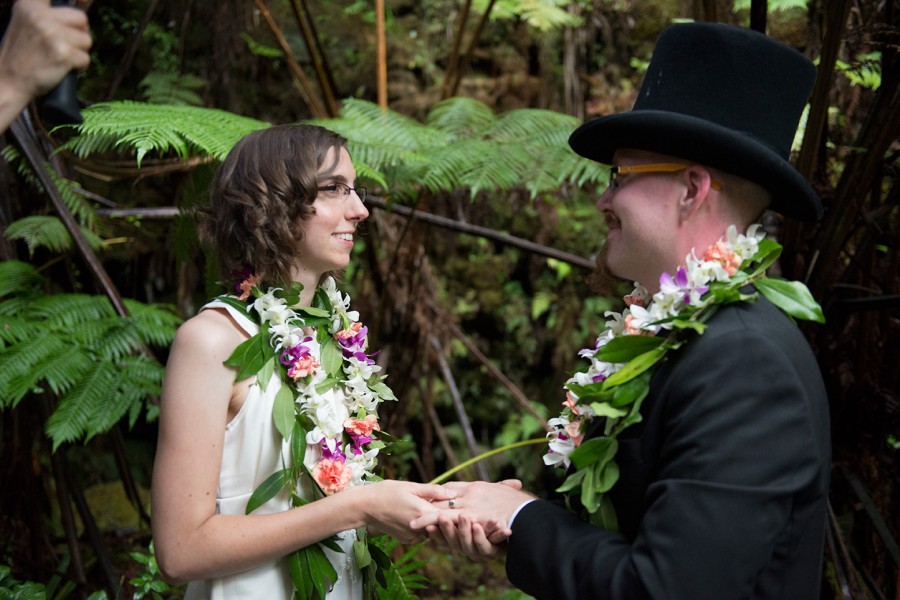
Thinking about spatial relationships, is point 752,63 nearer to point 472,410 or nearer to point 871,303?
point 871,303

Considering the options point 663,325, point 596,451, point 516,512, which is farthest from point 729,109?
point 516,512

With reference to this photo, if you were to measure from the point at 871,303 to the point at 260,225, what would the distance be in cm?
207

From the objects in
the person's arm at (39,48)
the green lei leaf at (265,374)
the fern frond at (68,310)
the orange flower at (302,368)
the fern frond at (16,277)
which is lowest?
the fern frond at (68,310)

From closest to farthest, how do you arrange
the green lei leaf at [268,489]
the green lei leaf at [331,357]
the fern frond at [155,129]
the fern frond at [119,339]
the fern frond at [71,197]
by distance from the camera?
the green lei leaf at [268,489]
the green lei leaf at [331,357]
the fern frond at [155,129]
the fern frond at [119,339]
the fern frond at [71,197]

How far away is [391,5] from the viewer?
5.40m

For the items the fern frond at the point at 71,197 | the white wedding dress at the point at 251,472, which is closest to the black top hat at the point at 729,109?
the white wedding dress at the point at 251,472

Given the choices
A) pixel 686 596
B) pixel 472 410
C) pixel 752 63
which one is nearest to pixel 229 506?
pixel 686 596

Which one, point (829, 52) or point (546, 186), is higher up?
point (829, 52)

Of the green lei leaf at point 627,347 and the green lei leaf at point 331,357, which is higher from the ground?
the green lei leaf at point 627,347

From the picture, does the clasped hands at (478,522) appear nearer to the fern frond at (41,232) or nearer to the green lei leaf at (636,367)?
the green lei leaf at (636,367)

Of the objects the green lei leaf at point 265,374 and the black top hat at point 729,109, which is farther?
the green lei leaf at point 265,374

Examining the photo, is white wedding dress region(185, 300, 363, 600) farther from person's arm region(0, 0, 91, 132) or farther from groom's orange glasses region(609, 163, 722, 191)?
groom's orange glasses region(609, 163, 722, 191)

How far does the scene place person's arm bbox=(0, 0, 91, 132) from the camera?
1238 millimetres

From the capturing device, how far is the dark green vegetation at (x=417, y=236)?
2.76 m
